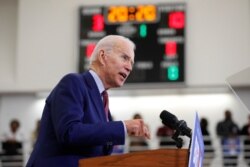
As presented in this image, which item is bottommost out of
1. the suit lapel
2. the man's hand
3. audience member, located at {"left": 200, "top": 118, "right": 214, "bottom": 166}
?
audience member, located at {"left": 200, "top": 118, "right": 214, "bottom": 166}

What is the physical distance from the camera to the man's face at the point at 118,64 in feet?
8.78

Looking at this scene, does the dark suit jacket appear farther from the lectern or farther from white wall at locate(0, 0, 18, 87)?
white wall at locate(0, 0, 18, 87)

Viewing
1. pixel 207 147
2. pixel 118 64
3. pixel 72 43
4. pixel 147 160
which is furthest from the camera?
pixel 72 43

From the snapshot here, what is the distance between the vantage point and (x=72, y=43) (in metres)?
12.2

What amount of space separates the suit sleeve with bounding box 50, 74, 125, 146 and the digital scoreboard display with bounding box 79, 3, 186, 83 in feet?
28.4

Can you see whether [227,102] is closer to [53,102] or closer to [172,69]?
[172,69]

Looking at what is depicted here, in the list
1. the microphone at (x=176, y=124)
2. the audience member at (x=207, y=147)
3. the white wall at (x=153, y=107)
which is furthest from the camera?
the white wall at (x=153, y=107)

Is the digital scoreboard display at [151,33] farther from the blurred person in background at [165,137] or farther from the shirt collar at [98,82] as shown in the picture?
the shirt collar at [98,82]

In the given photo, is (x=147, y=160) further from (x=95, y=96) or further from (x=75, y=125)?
(x=95, y=96)

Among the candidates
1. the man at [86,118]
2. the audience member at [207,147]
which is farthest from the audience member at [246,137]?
the man at [86,118]

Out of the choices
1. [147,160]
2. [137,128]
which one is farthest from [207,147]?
[147,160]

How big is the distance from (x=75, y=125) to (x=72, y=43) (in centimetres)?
992

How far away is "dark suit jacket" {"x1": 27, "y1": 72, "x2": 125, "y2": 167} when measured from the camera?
2.40 meters

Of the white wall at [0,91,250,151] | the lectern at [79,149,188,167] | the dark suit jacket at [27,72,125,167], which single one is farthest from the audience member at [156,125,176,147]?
the lectern at [79,149,188,167]
